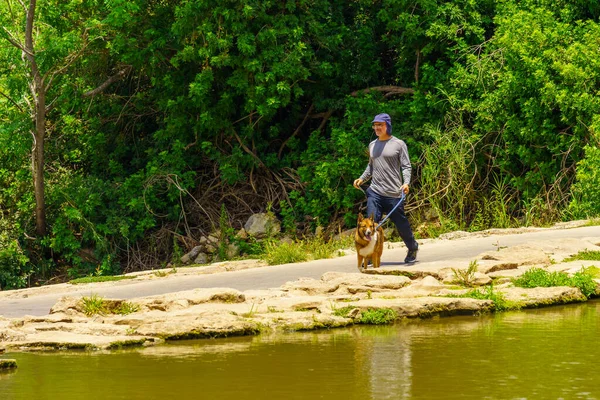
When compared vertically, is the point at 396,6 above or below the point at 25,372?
above

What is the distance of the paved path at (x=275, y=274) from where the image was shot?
1288 cm

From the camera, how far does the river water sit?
7195mm

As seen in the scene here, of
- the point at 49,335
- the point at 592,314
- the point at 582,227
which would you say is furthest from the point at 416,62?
the point at 49,335

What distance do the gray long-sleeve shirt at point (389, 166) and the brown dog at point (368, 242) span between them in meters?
0.56

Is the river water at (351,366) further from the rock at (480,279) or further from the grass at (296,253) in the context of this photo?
the grass at (296,253)

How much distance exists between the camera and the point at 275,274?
14.2m

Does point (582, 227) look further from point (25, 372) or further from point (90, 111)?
point (90, 111)

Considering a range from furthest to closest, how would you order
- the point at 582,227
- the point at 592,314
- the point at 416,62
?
the point at 416,62
the point at 582,227
the point at 592,314

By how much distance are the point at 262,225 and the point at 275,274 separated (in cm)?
935

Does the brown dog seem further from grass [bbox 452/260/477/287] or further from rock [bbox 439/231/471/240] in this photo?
rock [bbox 439/231/471/240]

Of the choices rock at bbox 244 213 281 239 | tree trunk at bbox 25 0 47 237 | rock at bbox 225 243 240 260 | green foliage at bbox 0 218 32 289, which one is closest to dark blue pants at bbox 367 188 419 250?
rock at bbox 225 243 240 260

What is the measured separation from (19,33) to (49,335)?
48.1 ft

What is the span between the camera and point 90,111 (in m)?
26.3

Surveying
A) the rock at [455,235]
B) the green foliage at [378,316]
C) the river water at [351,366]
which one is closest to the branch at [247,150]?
→ the rock at [455,235]
